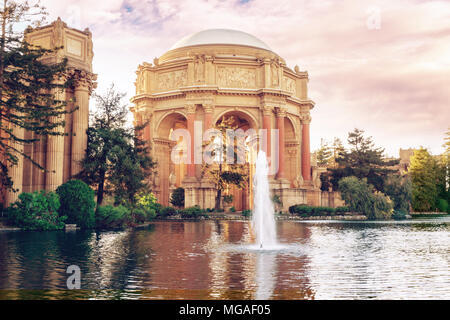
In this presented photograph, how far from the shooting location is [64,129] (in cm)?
2628

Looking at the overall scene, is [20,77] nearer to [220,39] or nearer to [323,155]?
[220,39]

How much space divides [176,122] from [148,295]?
54758 mm

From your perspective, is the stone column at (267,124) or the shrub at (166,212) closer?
the shrub at (166,212)

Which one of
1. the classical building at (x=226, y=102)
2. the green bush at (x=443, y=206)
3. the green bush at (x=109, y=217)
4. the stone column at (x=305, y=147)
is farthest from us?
the green bush at (x=443, y=206)

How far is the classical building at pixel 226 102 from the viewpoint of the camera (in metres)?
51.3

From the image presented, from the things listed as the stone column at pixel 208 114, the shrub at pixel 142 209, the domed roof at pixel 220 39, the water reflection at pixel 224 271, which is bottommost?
the water reflection at pixel 224 271

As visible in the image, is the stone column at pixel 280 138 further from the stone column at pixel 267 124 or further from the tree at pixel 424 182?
the tree at pixel 424 182

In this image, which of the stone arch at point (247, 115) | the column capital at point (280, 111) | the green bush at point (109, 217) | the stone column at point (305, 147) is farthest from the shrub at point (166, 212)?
the stone column at point (305, 147)

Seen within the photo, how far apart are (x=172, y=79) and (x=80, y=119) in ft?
96.6

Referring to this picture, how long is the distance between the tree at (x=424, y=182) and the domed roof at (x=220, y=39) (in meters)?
32.2

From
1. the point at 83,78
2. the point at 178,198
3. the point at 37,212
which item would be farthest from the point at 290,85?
the point at 37,212

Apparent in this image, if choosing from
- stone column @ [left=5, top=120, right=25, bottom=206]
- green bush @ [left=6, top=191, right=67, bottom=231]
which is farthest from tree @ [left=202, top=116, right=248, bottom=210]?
green bush @ [left=6, top=191, right=67, bottom=231]

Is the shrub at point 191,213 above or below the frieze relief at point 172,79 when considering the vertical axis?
below

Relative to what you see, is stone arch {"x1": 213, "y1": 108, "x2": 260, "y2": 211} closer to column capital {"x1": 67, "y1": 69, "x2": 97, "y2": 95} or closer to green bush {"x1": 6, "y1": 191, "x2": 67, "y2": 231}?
column capital {"x1": 67, "y1": 69, "x2": 97, "y2": 95}
